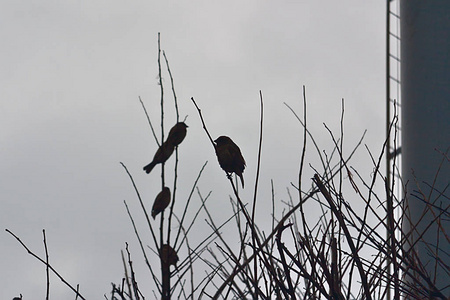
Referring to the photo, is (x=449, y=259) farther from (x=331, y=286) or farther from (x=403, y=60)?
(x=331, y=286)

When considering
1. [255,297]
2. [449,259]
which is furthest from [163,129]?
[449,259]

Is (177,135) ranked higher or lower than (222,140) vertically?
higher

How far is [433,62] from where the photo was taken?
9922 mm

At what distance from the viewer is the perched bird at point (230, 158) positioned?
322 cm

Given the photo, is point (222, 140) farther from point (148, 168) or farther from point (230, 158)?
point (148, 168)

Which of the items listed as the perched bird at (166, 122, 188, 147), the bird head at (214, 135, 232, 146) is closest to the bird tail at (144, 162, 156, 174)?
the perched bird at (166, 122, 188, 147)

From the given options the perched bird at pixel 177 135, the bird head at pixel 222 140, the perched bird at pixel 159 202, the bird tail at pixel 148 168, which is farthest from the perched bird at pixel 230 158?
the bird tail at pixel 148 168

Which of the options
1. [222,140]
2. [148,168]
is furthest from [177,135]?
[148,168]

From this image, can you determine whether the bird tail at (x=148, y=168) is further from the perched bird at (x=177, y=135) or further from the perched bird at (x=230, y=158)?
the perched bird at (x=230, y=158)

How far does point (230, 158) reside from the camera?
3.26 meters

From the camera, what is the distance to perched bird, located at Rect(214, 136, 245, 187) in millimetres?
3220

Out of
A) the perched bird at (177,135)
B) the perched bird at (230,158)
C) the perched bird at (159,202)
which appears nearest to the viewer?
the perched bird at (230,158)

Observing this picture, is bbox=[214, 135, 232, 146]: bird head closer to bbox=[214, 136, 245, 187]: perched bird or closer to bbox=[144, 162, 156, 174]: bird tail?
bbox=[214, 136, 245, 187]: perched bird

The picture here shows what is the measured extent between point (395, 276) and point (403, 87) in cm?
826
